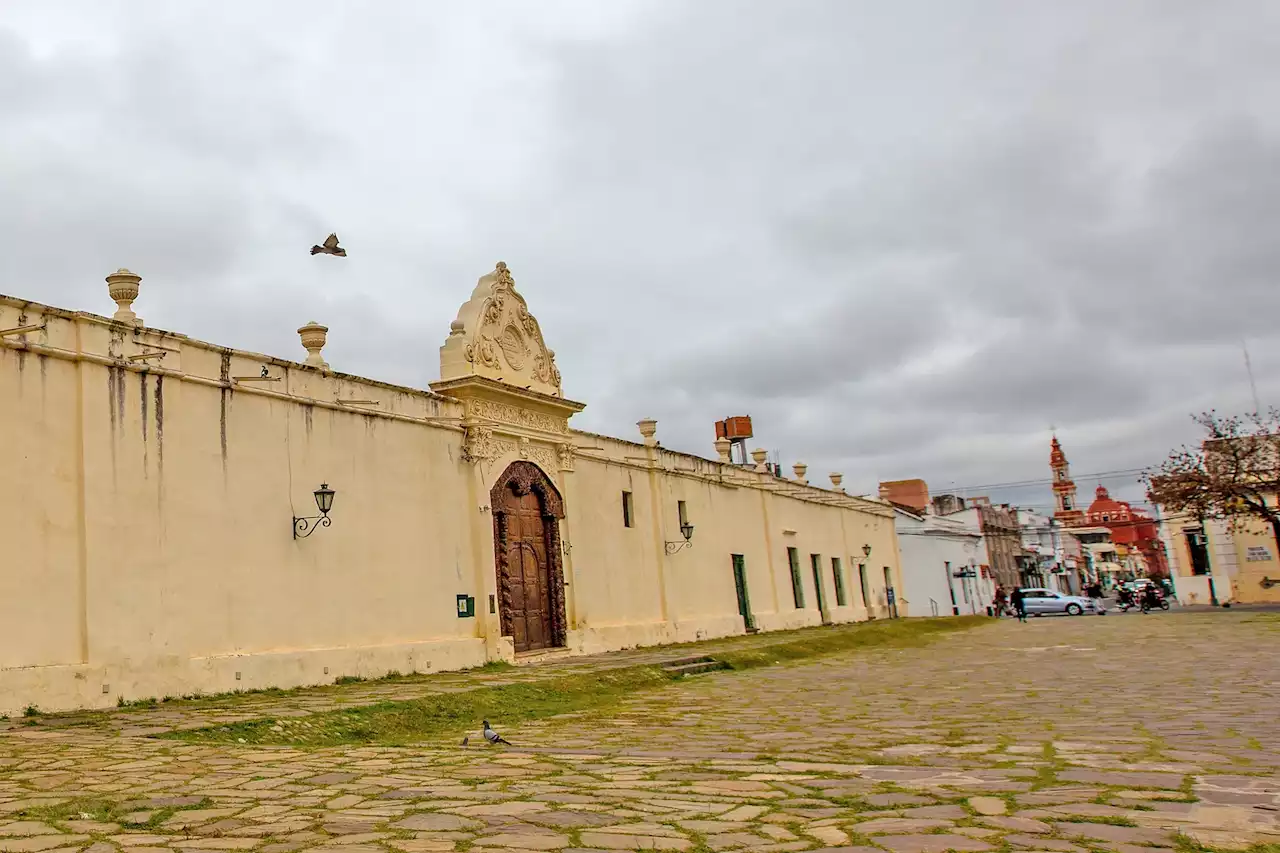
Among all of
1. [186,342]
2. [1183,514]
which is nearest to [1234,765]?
[186,342]

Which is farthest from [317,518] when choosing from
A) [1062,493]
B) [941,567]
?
→ [1062,493]

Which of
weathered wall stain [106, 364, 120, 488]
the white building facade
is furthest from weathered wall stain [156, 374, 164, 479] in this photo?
the white building facade

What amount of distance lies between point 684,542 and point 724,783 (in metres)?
17.7

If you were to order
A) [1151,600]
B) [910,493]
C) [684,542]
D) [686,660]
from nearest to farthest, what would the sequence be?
[686,660] < [684,542] < [1151,600] < [910,493]

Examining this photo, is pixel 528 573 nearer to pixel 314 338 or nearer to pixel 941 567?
pixel 314 338

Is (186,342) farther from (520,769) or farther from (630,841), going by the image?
(630,841)

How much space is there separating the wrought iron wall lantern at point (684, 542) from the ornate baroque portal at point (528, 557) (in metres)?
4.53

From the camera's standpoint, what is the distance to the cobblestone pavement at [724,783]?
4406 mm

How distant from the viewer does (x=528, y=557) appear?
18.0 meters

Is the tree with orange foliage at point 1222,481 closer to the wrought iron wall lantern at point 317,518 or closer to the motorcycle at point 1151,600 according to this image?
the motorcycle at point 1151,600

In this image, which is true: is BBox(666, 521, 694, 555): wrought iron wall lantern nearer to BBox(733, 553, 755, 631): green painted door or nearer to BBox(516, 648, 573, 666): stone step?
BBox(733, 553, 755, 631): green painted door

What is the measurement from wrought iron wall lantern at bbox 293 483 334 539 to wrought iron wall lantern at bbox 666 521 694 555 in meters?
10.4

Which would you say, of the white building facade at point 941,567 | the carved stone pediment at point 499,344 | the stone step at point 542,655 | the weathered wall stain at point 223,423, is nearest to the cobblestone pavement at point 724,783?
the weathered wall stain at point 223,423

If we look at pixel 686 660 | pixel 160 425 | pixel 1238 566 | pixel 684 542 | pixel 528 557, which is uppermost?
pixel 160 425
